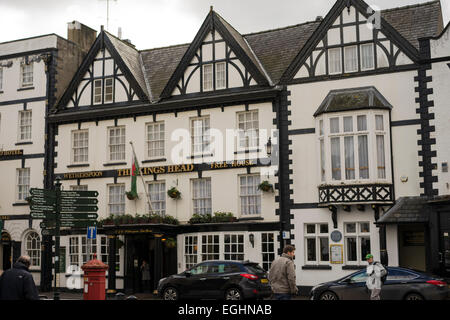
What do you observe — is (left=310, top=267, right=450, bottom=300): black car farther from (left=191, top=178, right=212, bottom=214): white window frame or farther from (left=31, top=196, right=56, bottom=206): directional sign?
(left=191, top=178, right=212, bottom=214): white window frame

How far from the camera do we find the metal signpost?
20.8 m

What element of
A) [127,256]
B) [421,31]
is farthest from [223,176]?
[421,31]

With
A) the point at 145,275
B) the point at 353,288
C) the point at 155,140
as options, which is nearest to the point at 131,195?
the point at 155,140

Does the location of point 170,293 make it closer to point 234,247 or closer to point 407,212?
point 234,247

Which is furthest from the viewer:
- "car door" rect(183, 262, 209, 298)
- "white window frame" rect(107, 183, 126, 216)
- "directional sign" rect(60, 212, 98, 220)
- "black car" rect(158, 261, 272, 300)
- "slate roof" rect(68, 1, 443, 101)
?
→ "white window frame" rect(107, 183, 126, 216)

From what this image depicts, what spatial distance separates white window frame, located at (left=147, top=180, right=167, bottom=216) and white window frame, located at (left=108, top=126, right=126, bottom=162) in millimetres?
2350

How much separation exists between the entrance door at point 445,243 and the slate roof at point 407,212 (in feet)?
2.24

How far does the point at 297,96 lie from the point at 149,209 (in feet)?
30.3

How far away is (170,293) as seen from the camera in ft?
77.3

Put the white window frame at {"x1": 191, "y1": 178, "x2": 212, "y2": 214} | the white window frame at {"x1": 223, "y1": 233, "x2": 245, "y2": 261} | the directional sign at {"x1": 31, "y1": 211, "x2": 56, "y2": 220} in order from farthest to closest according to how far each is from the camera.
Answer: the white window frame at {"x1": 191, "y1": 178, "x2": 212, "y2": 214} → the white window frame at {"x1": 223, "y1": 233, "x2": 245, "y2": 261} → the directional sign at {"x1": 31, "y1": 211, "x2": 56, "y2": 220}

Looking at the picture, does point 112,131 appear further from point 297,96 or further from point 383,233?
point 383,233

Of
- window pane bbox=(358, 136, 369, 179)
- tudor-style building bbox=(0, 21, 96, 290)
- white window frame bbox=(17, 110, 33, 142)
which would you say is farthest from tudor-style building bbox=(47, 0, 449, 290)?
white window frame bbox=(17, 110, 33, 142)
